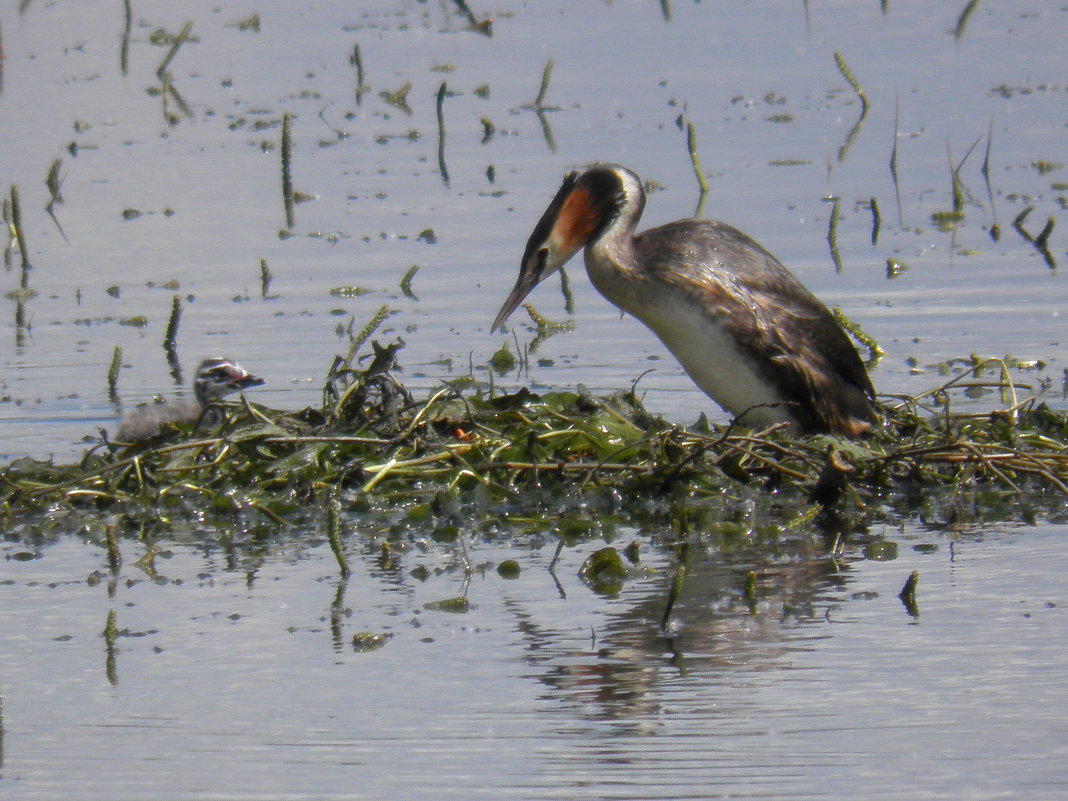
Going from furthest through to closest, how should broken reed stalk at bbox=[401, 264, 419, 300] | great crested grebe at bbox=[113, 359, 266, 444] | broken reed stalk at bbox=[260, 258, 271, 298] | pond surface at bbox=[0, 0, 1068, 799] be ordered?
broken reed stalk at bbox=[260, 258, 271, 298], broken reed stalk at bbox=[401, 264, 419, 300], great crested grebe at bbox=[113, 359, 266, 444], pond surface at bbox=[0, 0, 1068, 799]

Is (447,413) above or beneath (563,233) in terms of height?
beneath

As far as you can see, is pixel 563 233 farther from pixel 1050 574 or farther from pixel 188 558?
pixel 1050 574

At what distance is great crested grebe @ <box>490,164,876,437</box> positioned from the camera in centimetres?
870

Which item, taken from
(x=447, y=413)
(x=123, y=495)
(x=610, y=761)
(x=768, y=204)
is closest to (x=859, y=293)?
(x=768, y=204)

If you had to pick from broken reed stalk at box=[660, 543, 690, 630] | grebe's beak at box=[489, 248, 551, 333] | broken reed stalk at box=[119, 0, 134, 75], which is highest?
broken reed stalk at box=[119, 0, 134, 75]

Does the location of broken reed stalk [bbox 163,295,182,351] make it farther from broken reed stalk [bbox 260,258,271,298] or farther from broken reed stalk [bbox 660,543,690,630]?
broken reed stalk [bbox 660,543,690,630]

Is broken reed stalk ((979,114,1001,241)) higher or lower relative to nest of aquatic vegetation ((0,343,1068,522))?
higher

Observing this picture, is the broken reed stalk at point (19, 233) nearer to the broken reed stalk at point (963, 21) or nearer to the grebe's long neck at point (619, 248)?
the grebe's long neck at point (619, 248)

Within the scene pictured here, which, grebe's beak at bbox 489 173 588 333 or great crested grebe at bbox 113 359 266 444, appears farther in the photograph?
grebe's beak at bbox 489 173 588 333

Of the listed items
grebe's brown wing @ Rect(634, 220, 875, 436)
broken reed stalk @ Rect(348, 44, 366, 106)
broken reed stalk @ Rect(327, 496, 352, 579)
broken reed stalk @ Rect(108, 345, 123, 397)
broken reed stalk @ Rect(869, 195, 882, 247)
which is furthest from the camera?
broken reed stalk @ Rect(348, 44, 366, 106)

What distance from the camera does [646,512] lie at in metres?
7.90

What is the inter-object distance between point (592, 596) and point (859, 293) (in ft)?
16.8

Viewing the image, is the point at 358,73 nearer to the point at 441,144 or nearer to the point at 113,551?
the point at 441,144

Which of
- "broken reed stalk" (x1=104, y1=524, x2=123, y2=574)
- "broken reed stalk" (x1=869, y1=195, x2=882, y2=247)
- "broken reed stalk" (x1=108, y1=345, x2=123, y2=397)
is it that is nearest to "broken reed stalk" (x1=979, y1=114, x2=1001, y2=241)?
"broken reed stalk" (x1=869, y1=195, x2=882, y2=247)
